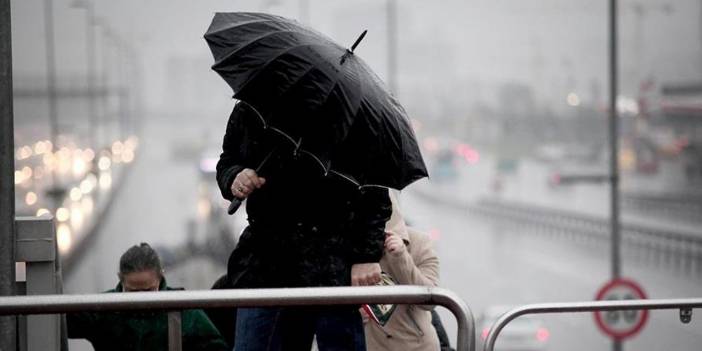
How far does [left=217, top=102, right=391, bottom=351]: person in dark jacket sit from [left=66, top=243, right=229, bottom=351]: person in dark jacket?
48 centimetres

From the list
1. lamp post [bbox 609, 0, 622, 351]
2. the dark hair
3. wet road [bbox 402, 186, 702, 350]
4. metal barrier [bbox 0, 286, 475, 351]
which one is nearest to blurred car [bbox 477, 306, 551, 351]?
wet road [bbox 402, 186, 702, 350]

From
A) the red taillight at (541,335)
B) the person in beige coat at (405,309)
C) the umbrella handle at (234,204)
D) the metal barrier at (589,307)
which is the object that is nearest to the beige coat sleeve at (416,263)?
the person in beige coat at (405,309)

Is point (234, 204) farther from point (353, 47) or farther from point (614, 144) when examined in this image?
point (614, 144)

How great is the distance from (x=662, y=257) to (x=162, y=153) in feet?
384

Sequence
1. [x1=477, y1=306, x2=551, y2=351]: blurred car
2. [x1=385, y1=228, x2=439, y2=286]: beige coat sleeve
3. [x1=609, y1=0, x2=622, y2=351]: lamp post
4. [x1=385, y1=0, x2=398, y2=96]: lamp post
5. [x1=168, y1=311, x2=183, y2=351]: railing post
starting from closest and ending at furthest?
[x1=168, y1=311, x2=183, y2=351]: railing post
[x1=385, y1=228, x2=439, y2=286]: beige coat sleeve
[x1=609, y1=0, x2=622, y2=351]: lamp post
[x1=477, y1=306, x2=551, y2=351]: blurred car
[x1=385, y1=0, x2=398, y2=96]: lamp post

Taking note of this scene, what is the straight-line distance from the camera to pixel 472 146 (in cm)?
12588

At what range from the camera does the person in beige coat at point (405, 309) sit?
16.5 ft

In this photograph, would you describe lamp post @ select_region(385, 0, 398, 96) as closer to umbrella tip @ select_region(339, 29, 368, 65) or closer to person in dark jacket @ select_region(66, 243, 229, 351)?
person in dark jacket @ select_region(66, 243, 229, 351)

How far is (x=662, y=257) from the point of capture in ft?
132

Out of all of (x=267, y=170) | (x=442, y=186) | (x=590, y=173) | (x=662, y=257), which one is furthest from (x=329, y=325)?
(x=442, y=186)

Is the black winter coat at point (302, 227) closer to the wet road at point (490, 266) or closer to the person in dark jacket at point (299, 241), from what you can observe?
the person in dark jacket at point (299, 241)

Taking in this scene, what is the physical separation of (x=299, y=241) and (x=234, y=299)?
443 millimetres

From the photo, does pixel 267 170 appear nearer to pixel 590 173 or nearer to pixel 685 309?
pixel 685 309

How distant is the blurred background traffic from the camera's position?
3431 cm
